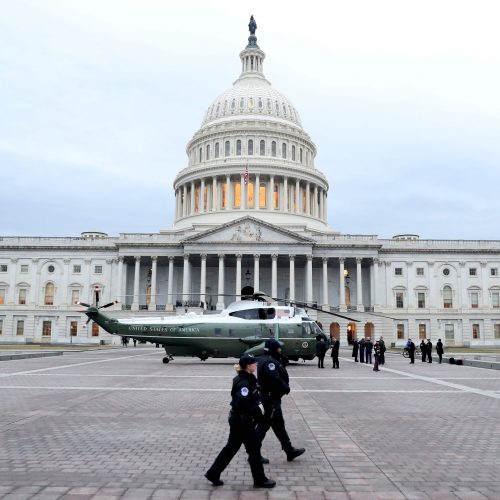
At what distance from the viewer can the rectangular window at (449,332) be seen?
81.5m

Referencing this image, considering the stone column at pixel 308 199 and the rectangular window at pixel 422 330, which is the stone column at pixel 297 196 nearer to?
the stone column at pixel 308 199

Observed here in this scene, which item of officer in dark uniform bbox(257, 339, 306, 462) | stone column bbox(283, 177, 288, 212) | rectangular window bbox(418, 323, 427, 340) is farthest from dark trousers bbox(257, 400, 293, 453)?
stone column bbox(283, 177, 288, 212)

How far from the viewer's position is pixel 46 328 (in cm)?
8256

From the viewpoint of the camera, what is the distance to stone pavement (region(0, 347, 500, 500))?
7570 mm

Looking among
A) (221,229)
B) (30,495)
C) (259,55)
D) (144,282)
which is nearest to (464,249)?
(221,229)

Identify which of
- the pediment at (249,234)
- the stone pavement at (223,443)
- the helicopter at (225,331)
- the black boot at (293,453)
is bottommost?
the stone pavement at (223,443)

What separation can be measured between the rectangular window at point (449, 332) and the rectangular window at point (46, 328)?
195 feet

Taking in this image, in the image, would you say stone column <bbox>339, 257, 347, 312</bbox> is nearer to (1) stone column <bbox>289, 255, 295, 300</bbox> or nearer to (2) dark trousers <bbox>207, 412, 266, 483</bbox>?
(1) stone column <bbox>289, 255, 295, 300</bbox>

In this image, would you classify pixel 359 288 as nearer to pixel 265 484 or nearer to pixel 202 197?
pixel 202 197

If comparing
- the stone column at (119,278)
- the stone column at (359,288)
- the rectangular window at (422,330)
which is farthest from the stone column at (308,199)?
the stone column at (119,278)

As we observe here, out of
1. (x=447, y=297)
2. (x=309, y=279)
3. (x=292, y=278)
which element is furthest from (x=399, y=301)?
(x=292, y=278)

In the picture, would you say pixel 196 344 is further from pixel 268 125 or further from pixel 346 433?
pixel 268 125

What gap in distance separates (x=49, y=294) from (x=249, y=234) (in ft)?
107

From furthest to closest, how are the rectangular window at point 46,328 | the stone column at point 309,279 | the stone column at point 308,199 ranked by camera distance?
the stone column at point 308,199 → the rectangular window at point 46,328 → the stone column at point 309,279
